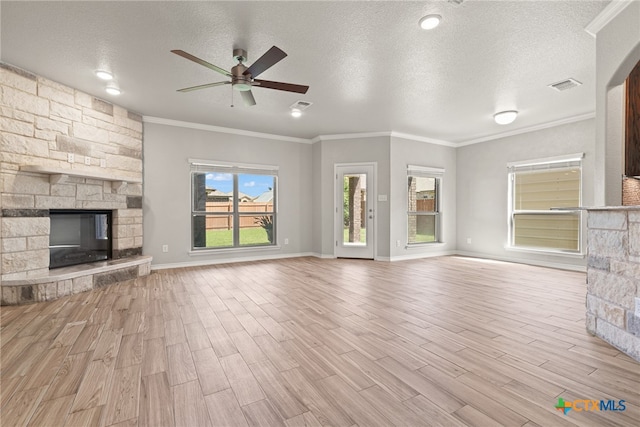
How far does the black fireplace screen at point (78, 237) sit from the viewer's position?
3.74m

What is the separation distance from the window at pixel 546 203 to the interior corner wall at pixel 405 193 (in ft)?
4.06

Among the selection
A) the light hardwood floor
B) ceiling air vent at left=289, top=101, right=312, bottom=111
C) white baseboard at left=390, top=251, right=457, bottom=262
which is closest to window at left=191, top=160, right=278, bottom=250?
ceiling air vent at left=289, top=101, right=312, bottom=111

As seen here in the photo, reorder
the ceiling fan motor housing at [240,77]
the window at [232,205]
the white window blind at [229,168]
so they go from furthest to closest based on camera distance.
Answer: the window at [232,205]
the white window blind at [229,168]
the ceiling fan motor housing at [240,77]

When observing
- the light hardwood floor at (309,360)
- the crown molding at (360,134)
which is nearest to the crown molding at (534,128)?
the crown molding at (360,134)

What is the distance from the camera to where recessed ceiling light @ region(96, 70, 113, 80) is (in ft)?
10.8

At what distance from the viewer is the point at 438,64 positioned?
3.09m

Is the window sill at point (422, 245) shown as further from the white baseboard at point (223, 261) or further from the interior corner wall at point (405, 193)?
the white baseboard at point (223, 261)

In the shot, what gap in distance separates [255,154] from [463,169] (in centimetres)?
475

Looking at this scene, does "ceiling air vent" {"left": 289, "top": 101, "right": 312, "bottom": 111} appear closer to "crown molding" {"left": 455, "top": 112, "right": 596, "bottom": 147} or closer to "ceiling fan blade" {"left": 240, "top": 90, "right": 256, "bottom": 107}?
"ceiling fan blade" {"left": 240, "top": 90, "right": 256, "bottom": 107}

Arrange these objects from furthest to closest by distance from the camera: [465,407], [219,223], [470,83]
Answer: [219,223], [470,83], [465,407]

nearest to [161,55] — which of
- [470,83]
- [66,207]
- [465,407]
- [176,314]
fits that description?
[66,207]

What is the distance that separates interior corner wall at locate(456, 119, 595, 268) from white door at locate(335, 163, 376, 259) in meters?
2.41

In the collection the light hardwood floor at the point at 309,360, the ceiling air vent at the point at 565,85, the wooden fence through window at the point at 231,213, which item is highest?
the ceiling air vent at the point at 565,85

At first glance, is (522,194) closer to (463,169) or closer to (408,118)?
(463,169)
